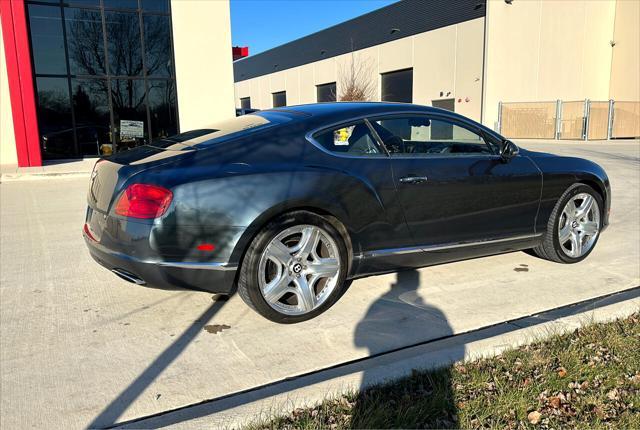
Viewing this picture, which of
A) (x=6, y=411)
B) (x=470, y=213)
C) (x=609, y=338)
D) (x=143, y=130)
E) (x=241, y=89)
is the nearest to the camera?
(x=6, y=411)

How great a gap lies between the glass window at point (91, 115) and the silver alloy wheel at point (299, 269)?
14.8 m

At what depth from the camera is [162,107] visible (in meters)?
17.0

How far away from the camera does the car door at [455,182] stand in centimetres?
403

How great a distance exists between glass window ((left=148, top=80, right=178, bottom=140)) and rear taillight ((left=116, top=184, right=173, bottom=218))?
14524mm

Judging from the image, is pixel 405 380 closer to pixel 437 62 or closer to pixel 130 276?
pixel 130 276

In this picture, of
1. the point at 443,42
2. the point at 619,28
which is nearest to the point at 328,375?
the point at 443,42

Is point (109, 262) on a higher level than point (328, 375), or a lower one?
higher

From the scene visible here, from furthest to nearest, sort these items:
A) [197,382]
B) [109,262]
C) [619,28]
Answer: [619,28]
[109,262]
[197,382]

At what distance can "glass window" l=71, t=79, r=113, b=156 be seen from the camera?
16.1m

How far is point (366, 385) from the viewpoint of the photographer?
275 cm

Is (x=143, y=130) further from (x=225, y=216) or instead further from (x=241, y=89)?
(x=241, y=89)

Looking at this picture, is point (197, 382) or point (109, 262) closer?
point (197, 382)

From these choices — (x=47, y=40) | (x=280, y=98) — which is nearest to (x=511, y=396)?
(x=47, y=40)

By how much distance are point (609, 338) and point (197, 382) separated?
257 centimetres
